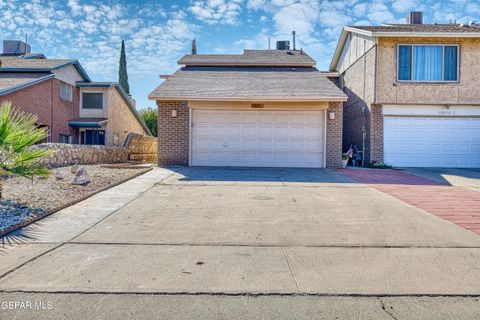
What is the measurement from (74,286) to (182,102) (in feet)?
33.4

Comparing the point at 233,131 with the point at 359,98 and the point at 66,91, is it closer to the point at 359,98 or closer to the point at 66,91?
the point at 359,98

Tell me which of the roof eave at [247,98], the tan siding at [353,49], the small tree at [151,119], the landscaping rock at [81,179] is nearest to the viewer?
the landscaping rock at [81,179]

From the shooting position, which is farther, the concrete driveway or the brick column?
the brick column

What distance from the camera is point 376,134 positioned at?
14.1 metres

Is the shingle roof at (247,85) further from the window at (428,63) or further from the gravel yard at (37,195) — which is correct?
the gravel yard at (37,195)

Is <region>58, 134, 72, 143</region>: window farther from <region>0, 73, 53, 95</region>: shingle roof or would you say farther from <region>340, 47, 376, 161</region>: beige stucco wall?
<region>340, 47, 376, 161</region>: beige stucco wall

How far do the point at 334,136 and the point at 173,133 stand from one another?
21.6 ft

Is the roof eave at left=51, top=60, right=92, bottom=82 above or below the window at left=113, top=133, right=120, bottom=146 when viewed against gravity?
above

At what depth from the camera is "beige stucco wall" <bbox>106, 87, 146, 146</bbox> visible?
915 inches

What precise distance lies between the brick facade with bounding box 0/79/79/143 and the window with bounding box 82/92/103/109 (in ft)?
2.15

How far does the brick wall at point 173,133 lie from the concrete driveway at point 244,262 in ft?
20.1

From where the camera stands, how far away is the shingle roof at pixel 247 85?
1202 centimetres

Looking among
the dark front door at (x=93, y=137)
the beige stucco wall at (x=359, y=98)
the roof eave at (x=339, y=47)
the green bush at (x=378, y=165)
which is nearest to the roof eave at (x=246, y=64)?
the beige stucco wall at (x=359, y=98)

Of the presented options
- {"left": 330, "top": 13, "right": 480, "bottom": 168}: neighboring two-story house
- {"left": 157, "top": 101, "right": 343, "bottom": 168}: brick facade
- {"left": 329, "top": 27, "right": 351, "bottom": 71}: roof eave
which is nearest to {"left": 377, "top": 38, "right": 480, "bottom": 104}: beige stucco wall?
{"left": 330, "top": 13, "right": 480, "bottom": 168}: neighboring two-story house
